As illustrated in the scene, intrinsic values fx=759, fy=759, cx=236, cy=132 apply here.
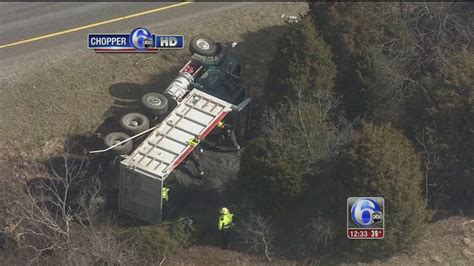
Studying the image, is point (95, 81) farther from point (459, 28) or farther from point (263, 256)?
point (459, 28)

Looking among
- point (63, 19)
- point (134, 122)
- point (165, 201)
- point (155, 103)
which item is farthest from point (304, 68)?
point (63, 19)

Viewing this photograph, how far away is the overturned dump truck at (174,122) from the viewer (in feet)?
75.7

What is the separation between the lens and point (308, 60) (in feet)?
79.5

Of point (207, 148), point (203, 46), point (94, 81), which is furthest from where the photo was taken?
point (94, 81)

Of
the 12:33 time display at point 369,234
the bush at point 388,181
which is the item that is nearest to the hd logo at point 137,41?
the bush at point 388,181

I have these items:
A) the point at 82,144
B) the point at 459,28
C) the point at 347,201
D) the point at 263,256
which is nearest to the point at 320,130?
the point at 347,201

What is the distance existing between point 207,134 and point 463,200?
8331mm

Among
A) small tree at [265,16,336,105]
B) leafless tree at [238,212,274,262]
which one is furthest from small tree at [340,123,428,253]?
small tree at [265,16,336,105]

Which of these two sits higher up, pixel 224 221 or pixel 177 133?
pixel 177 133

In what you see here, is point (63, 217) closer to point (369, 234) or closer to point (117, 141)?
point (117, 141)

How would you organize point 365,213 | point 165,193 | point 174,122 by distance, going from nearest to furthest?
1. point 365,213
2. point 165,193
3. point 174,122

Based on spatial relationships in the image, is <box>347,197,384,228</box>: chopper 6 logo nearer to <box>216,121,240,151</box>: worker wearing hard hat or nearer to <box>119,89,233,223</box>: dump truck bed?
<box>216,121,240,151</box>: worker wearing hard hat

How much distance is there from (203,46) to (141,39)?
122 inches

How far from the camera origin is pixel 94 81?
90.4 ft
